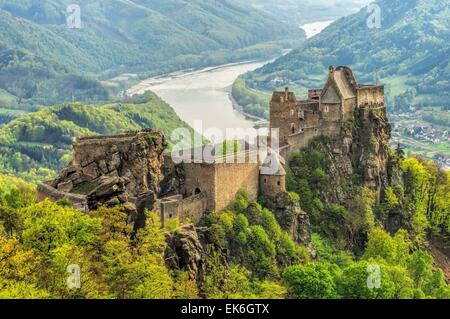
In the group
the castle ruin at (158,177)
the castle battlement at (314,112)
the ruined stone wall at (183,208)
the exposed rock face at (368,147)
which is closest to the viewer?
the castle ruin at (158,177)

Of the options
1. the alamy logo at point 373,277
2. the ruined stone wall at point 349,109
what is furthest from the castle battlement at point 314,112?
the alamy logo at point 373,277

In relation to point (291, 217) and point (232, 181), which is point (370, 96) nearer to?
point (291, 217)

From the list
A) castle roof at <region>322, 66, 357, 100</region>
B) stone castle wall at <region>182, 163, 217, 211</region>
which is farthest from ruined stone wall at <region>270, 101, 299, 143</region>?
stone castle wall at <region>182, 163, 217, 211</region>

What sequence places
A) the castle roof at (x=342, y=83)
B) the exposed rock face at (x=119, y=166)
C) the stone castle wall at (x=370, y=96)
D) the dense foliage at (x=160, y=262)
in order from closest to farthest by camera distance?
the dense foliage at (x=160, y=262) → the exposed rock face at (x=119, y=166) → the castle roof at (x=342, y=83) → the stone castle wall at (x=370, y=96)

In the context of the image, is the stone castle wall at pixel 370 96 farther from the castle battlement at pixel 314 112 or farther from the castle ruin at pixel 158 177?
the castle ruin at pixel 158 177

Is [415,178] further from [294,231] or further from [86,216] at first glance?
[86,216]

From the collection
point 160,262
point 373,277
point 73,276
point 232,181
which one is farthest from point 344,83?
point 73,276
